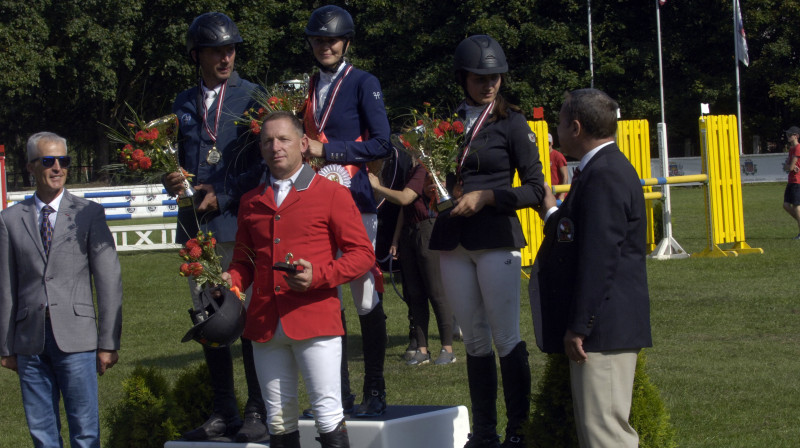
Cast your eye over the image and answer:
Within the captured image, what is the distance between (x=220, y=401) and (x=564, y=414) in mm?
1904

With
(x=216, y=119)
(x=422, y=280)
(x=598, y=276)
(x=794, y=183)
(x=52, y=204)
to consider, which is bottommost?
(x=422, y=280)

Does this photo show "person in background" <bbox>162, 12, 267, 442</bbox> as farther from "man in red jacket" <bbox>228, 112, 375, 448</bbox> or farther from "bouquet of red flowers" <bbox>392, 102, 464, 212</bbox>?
"bouquet of red flowers" <bbox>392, 102, 464, 212</bbox>

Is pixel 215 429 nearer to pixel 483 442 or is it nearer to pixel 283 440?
pixel 283 440

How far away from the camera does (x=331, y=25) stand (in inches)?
201

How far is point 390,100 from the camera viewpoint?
45.9 metres

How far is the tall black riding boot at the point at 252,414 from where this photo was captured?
5.14 m

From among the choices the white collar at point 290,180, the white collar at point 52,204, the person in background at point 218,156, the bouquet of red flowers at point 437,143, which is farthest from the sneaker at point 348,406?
the white collar at point 52,204

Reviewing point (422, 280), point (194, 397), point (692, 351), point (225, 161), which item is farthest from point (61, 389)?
point (692, 351)

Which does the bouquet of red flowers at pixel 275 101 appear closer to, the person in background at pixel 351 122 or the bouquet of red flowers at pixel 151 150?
the person in background at pixel 351 122

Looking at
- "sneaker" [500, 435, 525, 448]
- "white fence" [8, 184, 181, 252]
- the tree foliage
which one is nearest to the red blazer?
"sneaker" [500, 435, 525, 448]

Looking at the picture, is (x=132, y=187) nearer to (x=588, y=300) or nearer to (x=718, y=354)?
(x=718, y=354)

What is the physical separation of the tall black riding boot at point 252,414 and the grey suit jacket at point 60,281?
0.72 meters

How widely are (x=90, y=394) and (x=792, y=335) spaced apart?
6.91m

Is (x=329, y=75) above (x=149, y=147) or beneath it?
above
